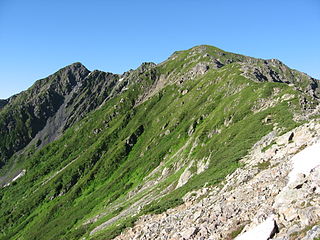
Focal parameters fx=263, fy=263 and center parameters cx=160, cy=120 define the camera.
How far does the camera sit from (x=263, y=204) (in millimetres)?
23703

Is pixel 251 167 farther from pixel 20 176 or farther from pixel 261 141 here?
pixel 20 176

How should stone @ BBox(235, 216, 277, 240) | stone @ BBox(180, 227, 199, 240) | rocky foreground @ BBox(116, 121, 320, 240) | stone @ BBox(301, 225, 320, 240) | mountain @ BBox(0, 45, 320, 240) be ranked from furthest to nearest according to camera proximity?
1. mountain @ BBox(0, 45, 320, 240)
2. stone @ BBox(180, 227, 199, 240)
3. rocky foreground @ BBox(116, 121, 320, 240)
4. stone @ BBox(235, 216, 277, 240)
5. stone @ BBox(301, 225, 320, 240)

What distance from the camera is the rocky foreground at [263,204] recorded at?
64.4 feet

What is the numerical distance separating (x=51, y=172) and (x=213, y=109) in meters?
120

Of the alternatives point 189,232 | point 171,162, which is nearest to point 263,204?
point 189,232

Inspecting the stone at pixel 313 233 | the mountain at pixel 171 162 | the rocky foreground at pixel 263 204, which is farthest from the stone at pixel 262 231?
the stone at pixel 313 233

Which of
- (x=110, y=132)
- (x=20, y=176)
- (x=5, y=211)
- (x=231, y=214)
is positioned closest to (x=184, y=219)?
(x=231, y=214)

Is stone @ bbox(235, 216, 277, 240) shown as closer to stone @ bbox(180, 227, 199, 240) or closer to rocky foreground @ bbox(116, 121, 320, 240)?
rocky foreground @ bbox(116, 121, 320, 240)

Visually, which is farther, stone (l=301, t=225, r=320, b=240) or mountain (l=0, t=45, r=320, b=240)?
mountain (l=0, t=45, r=320, b=240)

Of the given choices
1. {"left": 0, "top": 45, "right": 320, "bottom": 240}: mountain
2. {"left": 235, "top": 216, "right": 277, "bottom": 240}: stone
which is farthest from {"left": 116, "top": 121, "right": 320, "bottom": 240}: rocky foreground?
{"left": 0, "top": 45, "right": 320, "bottom": 240}: mountain

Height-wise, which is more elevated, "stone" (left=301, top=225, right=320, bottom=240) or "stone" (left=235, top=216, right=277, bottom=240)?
"stone" (left=301, top=225, right=320, bottom=240)

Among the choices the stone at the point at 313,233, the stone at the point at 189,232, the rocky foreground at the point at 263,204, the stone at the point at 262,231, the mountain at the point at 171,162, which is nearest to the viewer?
the stone at the point at 313,233

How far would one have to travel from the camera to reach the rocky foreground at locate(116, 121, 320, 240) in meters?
19.6

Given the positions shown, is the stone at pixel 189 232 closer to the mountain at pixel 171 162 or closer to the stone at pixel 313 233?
the mountain at pixel 171 162
